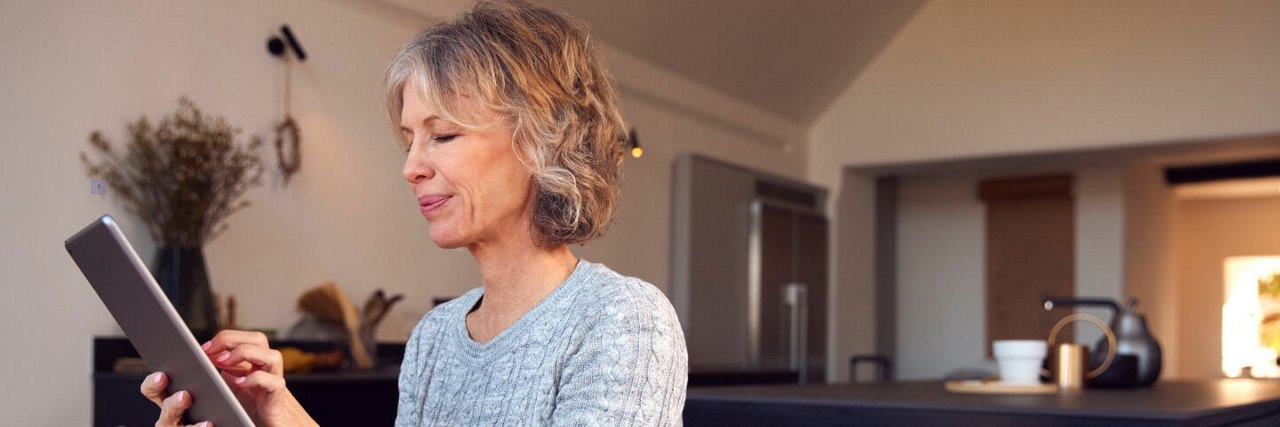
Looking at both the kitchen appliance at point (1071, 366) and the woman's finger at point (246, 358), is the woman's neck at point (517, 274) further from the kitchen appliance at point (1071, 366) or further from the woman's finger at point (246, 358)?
the kitchen appliance at point (1071, 366)

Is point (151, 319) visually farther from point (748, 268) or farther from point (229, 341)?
point (748, 268)

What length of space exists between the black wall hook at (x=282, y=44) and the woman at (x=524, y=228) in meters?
3.36

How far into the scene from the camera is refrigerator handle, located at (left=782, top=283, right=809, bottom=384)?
7.60 m

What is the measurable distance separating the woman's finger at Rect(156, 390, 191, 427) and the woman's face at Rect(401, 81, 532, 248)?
0.28 meters

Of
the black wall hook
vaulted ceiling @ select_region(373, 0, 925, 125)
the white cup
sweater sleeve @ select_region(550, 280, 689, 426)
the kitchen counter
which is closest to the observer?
sweater sleeve @ select_region(550, 280, 689, 426)

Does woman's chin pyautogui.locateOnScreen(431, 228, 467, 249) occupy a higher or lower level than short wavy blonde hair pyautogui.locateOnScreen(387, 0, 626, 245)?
lower

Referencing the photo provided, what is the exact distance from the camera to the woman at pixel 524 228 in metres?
1.17

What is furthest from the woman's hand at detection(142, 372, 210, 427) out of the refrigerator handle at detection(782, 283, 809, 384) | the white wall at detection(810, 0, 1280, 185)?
the white wall at detection(810, 0, 1280, 185)

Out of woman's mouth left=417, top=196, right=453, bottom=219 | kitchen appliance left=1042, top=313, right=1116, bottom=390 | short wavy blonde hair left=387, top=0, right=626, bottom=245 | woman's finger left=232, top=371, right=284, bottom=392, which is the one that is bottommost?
kitchen appliance left=1042, top=313, right=1116, bottom=390

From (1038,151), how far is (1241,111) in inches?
44.0

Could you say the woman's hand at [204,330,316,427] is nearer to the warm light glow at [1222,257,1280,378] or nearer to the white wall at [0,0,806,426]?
the white wall at [0,0,806,426]

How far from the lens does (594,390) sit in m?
1.15

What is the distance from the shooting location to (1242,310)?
37.2 feet

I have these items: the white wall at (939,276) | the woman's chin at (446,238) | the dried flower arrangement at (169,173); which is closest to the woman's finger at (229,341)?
the woman's chin at (446,238)
